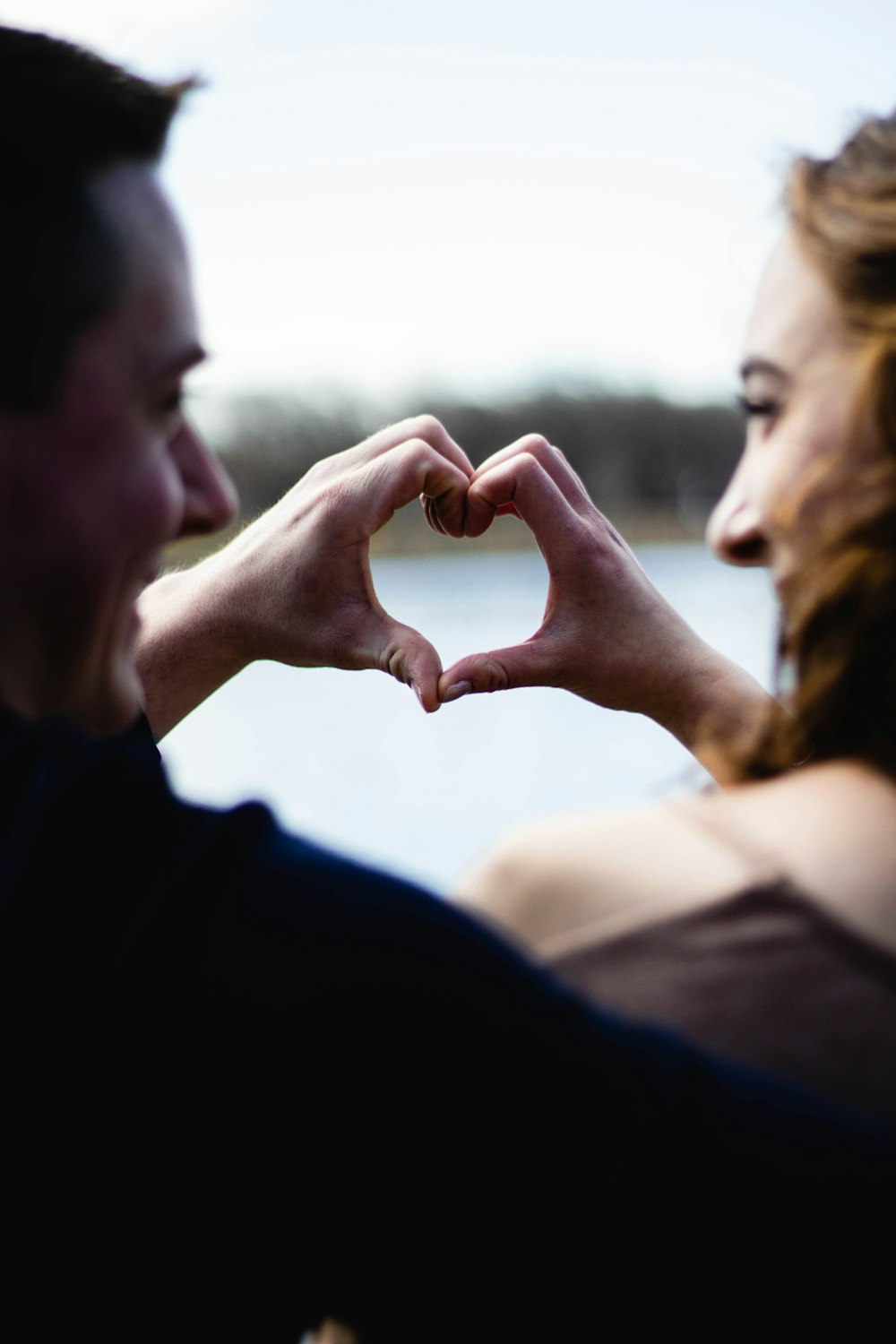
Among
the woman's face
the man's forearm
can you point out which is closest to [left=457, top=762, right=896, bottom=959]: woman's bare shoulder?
the woman's face

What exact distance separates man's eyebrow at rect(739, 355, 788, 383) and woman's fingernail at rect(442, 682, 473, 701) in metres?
0.58

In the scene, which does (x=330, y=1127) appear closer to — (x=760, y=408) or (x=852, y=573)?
(x=852, y=573)

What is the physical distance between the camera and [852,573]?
103 cm

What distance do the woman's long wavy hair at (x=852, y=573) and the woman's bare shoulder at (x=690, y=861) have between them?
54 mm

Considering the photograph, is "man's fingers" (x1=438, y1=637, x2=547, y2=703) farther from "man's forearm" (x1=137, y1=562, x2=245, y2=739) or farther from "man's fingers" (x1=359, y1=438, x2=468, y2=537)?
"man's forearm" (x1=137, y1=562, x2=245, y2=739)

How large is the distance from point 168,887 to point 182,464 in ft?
1.72

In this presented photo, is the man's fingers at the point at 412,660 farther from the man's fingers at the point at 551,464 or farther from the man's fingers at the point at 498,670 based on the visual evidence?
the man's fingers at the point at 551,464

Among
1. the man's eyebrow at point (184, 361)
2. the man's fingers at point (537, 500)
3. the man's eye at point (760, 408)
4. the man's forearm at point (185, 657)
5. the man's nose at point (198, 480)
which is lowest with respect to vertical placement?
the man's forearm at point (185, 657)

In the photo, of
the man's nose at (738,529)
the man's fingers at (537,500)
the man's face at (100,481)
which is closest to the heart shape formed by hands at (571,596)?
the man's fingers at (537,500)

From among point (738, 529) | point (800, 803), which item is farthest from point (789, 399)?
point (800, 803)

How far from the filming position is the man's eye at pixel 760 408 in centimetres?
126

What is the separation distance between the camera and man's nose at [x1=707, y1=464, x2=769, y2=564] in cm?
131

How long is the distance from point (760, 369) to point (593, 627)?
1.91 ft

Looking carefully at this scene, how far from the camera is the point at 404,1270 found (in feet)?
2.65
